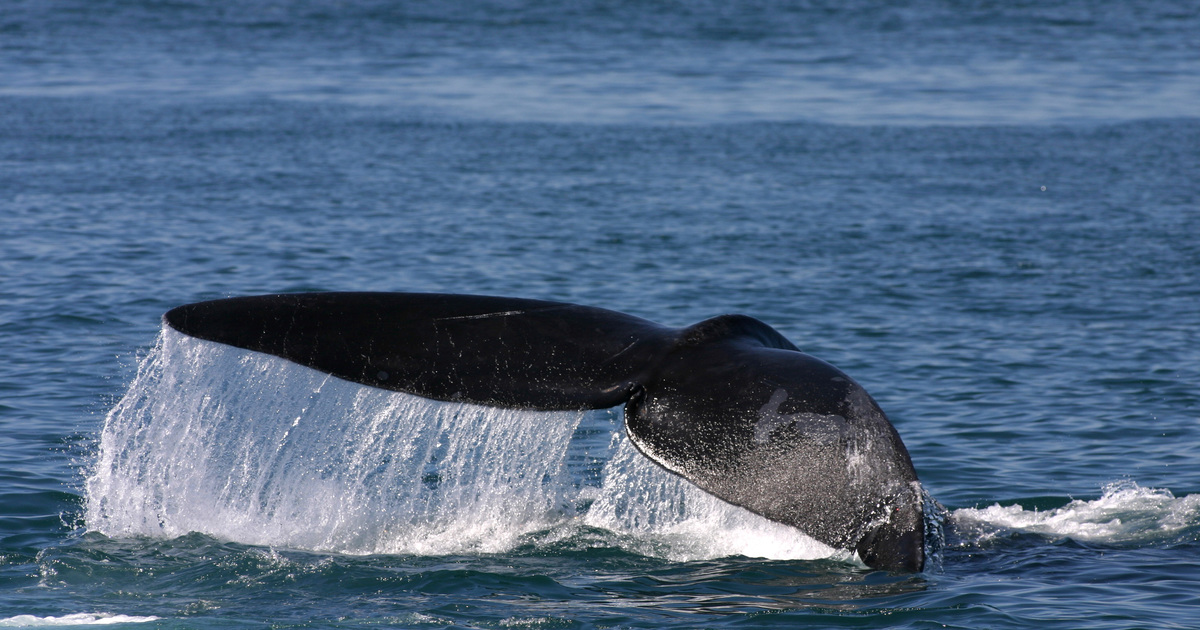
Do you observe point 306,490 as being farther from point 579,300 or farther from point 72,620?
point 579,300

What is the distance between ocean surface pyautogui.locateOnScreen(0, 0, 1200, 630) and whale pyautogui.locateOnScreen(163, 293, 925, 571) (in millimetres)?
214

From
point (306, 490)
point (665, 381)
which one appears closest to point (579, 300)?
point (306, 490)

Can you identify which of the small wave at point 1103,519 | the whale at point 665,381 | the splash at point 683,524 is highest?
the whale at point 665,381

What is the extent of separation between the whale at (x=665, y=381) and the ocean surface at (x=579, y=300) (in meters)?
0.21

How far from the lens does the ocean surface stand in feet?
19.7

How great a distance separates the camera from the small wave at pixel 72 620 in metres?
5.59

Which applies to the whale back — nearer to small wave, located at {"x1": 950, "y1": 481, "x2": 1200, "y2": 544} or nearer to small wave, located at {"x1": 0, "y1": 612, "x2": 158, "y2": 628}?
small wave, located at {"x1": 0, "y1": 612, "x2": 158, "y2": 628}

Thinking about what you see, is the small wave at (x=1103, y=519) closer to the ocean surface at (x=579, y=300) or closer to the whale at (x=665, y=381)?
the ocean surface at (x=579, y=300)

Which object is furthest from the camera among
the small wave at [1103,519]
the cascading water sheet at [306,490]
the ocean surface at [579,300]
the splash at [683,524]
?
the small wave at [1103,519]

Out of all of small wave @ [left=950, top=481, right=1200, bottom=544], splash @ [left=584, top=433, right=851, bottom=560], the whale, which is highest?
the whale

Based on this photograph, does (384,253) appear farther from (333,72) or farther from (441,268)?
(333,72)

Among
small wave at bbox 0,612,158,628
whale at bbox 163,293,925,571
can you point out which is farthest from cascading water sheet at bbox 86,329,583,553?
small wave at bbox 0,612,158,628

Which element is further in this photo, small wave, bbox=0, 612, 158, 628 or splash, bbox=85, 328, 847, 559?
splash, bbox=85, 328, 847, 559

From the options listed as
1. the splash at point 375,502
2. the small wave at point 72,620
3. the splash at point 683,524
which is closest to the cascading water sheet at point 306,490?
the splash at point 375,502
